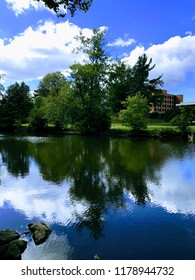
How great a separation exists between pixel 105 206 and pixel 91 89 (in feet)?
119

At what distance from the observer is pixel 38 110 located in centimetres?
5197

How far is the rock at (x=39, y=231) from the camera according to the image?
7465mm

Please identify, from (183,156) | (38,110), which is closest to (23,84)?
(38,110)

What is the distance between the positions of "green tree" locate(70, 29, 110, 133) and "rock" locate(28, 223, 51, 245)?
35.4 metres

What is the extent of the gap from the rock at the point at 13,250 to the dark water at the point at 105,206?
19 centimetres

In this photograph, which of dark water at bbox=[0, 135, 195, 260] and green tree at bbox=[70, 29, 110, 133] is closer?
dark water at bbox=[0, 135, 195, 260]

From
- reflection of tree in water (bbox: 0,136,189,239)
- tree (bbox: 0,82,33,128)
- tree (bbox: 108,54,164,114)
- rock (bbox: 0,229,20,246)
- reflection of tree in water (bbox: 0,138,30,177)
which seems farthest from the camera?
tree (bbox: 0,82,33,128)

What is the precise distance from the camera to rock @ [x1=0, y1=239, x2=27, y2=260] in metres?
6.43

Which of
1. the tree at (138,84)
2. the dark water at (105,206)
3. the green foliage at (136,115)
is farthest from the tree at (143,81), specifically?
the dark water at (105,206)

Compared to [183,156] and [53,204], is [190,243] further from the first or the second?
[183,156]

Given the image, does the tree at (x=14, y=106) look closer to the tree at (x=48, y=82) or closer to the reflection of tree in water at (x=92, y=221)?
the tree at (x=48, y=82)

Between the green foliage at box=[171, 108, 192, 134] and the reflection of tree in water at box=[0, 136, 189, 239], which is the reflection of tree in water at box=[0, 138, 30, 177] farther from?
the green foliage at box=[171, 108, 192, 134]

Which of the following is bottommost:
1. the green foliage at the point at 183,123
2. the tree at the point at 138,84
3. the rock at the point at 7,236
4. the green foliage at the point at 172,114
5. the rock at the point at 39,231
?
the rock at the point at 39,231

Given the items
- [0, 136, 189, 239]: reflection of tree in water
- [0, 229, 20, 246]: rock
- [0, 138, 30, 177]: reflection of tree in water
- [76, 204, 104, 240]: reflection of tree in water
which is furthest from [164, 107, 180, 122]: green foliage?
[0, 229, 20, 246]: rock
